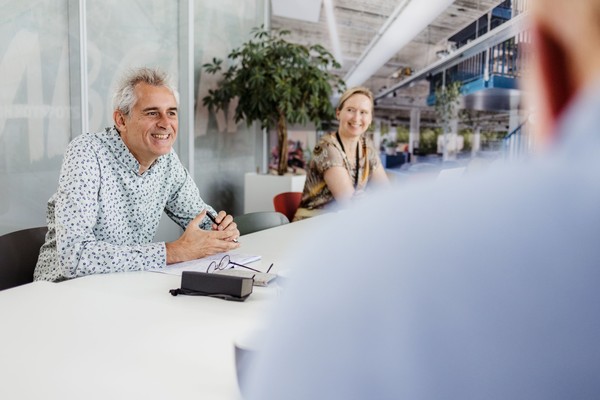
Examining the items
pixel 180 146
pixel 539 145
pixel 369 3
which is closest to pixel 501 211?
pixel 539 145

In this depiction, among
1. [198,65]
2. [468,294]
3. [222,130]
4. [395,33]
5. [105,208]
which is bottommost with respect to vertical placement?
[105,208]

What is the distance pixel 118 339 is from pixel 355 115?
2.72 m

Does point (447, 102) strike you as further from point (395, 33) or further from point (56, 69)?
point (56, 69)

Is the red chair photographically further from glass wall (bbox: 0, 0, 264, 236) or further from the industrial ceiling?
the industrial ceiling

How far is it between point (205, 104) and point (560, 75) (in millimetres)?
5534

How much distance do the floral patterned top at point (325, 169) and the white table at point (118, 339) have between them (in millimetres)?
1773

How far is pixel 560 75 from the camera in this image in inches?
11.1

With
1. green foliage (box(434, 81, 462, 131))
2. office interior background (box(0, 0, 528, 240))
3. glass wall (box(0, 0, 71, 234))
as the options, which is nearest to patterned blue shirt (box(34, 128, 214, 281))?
office interior background (box(0, 0, 528, 240))

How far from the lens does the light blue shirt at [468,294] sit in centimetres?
32

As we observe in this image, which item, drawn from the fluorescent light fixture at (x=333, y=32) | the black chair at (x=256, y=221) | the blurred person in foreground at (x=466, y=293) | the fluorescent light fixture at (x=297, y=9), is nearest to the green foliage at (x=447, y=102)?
→ the fluorescent light fixture at (x=333, y=32)

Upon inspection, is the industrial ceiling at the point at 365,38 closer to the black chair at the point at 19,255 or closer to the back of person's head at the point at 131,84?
the back of person's head at the point at 131,84

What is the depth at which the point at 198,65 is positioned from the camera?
563 cm

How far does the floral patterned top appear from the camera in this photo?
3.57 meters

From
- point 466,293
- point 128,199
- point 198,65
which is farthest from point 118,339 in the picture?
point 198,65
